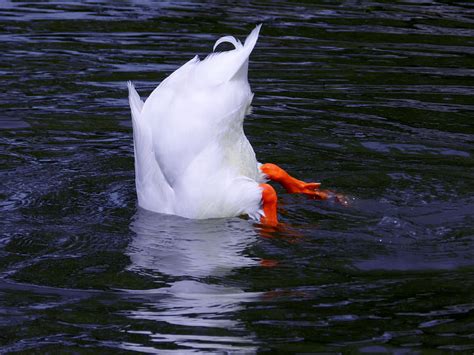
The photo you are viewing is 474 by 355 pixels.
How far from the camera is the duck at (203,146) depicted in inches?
191

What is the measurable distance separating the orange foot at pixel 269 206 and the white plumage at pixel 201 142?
0.03m

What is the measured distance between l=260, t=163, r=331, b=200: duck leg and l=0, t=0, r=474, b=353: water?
8 cm

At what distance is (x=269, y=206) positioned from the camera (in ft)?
16.4

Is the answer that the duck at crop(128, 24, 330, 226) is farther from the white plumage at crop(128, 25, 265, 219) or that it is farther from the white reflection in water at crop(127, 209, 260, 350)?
the white reflection in water at crop(127, 209, 260, 350)

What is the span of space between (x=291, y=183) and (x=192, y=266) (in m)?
1.13

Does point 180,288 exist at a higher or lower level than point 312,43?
lower

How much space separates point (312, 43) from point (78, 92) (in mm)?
2263

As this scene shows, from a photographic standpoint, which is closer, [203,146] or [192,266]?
[192,266]

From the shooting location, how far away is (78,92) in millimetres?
7277

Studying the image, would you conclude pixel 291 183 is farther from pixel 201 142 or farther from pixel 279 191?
pixel 201 142

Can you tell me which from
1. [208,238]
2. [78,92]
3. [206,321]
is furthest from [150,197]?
[78,92]

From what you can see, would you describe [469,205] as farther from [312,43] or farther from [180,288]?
[312,43]

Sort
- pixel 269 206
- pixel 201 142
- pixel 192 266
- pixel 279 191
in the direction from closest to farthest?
1. pixel 192 266
2. pixel 201 142
3. pixel 269 206
4. pixel 279 191

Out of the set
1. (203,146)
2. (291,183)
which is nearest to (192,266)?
(203,146)
